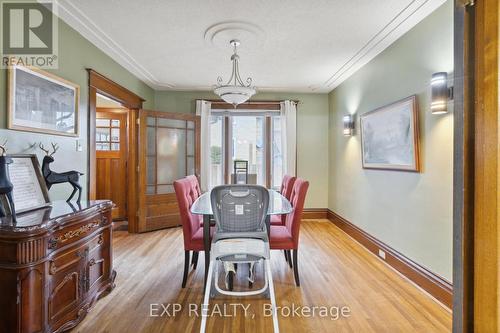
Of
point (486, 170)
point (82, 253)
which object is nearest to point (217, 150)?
point (82, 253)

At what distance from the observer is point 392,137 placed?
9.66ft

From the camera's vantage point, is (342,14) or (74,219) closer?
(74,219)

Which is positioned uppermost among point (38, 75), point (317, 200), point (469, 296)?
point (38, 75)

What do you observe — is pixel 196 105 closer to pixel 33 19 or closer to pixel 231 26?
pixel 231 26

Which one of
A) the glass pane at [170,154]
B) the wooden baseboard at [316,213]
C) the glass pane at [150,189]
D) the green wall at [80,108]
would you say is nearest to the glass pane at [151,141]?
the glass pane at [170,154]

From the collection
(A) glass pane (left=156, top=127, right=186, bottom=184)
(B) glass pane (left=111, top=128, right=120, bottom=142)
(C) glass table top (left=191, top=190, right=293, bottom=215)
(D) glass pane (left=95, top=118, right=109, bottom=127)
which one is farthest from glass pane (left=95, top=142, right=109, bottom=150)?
(C) glass table top (left=191, top=190, right=293, bottom=215)

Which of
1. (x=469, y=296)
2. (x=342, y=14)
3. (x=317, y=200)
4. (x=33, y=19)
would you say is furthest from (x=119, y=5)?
(x=317, y=200)

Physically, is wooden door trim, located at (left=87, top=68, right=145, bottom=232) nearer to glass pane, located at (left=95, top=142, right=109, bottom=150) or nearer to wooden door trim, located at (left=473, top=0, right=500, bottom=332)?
glass pane, located at (left=95, top=142, right=109, bottom=150)

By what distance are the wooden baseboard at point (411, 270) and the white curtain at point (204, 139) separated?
2.83 metres

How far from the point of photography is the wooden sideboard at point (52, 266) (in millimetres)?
1495

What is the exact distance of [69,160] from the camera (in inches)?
105

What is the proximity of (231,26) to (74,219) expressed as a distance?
7.50 ft

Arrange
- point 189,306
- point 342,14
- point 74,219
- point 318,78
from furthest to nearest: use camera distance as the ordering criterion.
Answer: point 318,78 → point 342,14 → point 189,306 → point 74,219

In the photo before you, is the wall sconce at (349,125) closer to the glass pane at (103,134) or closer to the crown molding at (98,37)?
the crown molding at (98,37)
